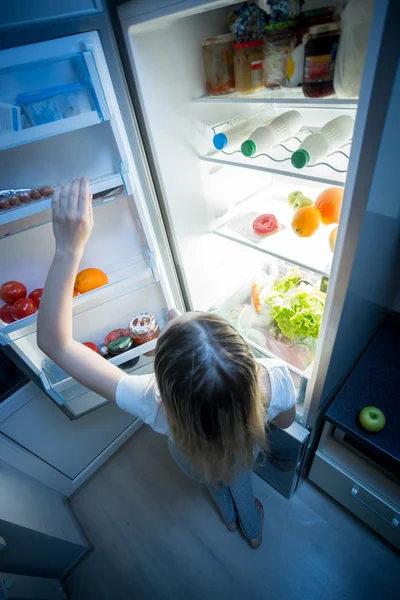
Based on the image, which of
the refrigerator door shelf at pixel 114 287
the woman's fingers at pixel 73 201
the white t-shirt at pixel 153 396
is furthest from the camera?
the refrigerator door shelf at pixel 114 287

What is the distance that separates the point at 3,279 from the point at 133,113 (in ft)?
2.17

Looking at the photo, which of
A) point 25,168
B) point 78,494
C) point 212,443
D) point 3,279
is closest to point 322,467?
point 212,443

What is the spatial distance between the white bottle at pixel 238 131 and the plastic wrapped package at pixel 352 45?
0.37 meters

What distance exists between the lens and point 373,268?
33.7 inches

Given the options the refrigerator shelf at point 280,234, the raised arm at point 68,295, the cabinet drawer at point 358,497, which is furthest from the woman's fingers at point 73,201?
the cabinet drawer at point 358,497

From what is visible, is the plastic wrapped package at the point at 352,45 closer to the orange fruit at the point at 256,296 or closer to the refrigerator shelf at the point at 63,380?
the orange fruit at the point at 256,296

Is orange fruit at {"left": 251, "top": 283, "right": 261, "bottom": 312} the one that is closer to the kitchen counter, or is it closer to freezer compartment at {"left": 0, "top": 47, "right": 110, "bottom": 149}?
the kitchen counter

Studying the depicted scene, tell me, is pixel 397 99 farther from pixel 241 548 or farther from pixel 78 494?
pixel 78 494

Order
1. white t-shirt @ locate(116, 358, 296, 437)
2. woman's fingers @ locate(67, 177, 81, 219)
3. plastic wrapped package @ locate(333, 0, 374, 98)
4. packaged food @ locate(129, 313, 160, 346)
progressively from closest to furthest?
1. plastic wrapped package @ locate(333, 0, 374, 98)
2. woman's fingers @ locate(67, 177, 81, 219)
3. white t-shirt @ locate(116, 358, 296, 437)
4. packaged food @ locate(129, 313, 160, 346)

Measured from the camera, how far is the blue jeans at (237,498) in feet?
3.93

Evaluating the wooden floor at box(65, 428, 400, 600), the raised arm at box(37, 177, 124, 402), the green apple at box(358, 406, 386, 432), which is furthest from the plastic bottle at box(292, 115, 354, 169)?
the wooden floor at box(65, 428, 400, 600)

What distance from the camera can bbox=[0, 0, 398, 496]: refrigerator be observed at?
67 cm

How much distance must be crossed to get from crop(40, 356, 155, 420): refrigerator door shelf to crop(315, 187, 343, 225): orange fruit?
2.53 feet

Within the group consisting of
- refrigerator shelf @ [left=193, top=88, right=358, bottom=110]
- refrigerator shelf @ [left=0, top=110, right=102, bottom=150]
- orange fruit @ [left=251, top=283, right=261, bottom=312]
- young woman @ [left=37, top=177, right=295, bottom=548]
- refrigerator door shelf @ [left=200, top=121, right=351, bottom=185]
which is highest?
refrigerator shelf @ [left=0, top=110, right=102, bottom=150]
